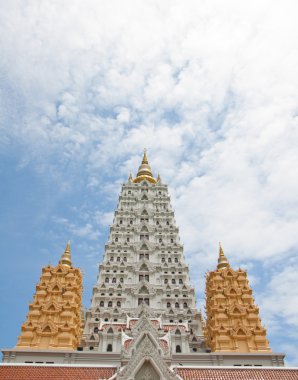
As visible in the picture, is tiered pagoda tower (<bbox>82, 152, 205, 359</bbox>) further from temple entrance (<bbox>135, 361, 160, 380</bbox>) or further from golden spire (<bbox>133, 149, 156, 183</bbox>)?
golden spire (<bbox>133, 149, 156, 183</bbox>)

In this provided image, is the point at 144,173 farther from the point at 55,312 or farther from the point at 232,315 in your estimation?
the point at 232,315

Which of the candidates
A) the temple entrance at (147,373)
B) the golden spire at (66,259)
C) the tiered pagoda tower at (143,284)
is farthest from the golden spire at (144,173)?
the temple entrance at (147,373)

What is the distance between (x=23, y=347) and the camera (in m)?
38.2

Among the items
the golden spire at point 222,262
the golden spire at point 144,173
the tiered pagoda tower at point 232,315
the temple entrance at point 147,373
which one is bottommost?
the temple entrance at point 147,373

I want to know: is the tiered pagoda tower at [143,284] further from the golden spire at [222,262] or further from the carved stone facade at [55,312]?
the golden spire at [222,262]

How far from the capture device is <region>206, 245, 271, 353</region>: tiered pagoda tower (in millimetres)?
38969

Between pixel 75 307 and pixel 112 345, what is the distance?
6.22 metres

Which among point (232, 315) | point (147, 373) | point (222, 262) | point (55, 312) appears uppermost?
point (222, 262)

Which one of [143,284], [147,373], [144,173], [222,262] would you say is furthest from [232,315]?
[144,173]

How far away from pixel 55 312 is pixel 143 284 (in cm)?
1106

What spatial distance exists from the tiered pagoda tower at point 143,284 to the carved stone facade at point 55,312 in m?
2.60

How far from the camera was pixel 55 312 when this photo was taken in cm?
4147

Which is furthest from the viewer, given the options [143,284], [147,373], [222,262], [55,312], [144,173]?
[144,173]

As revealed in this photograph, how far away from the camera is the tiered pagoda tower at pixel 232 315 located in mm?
38969
